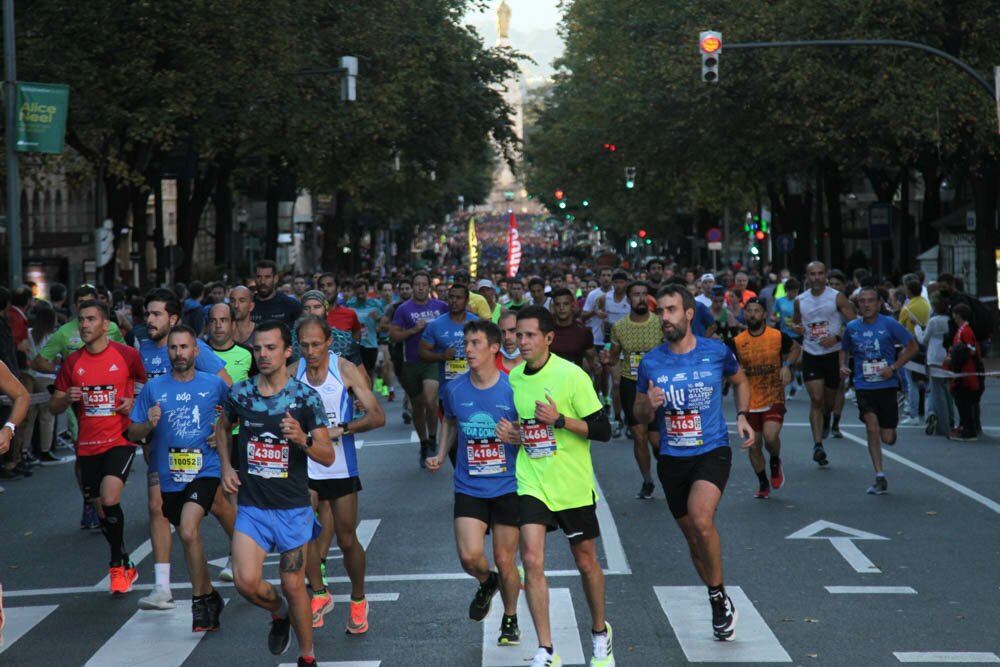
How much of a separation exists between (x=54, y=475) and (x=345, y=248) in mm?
61368

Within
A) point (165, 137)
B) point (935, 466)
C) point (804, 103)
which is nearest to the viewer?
point (935, 466)

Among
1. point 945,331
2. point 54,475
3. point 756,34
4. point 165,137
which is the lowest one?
point 54,475

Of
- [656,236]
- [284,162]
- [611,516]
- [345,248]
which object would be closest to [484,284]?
[611,516]

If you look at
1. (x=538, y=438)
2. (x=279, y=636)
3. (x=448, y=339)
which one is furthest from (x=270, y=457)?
(x=448, y=339)

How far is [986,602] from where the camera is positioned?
9961 millimetres

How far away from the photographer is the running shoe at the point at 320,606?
9.40 metres

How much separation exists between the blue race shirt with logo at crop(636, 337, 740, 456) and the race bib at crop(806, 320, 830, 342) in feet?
26.9

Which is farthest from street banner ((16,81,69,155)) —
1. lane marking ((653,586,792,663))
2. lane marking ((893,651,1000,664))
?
lane marking ((893,651,1000,664))

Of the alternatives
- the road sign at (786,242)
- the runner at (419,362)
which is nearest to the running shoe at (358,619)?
the runner at (419,362)

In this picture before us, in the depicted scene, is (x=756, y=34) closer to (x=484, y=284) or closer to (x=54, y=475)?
(x=484, y=284)

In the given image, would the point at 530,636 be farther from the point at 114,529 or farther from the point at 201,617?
the point at 114,529

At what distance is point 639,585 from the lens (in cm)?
1066

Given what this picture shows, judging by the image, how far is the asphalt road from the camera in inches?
347

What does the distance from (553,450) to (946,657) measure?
2.13 meters
